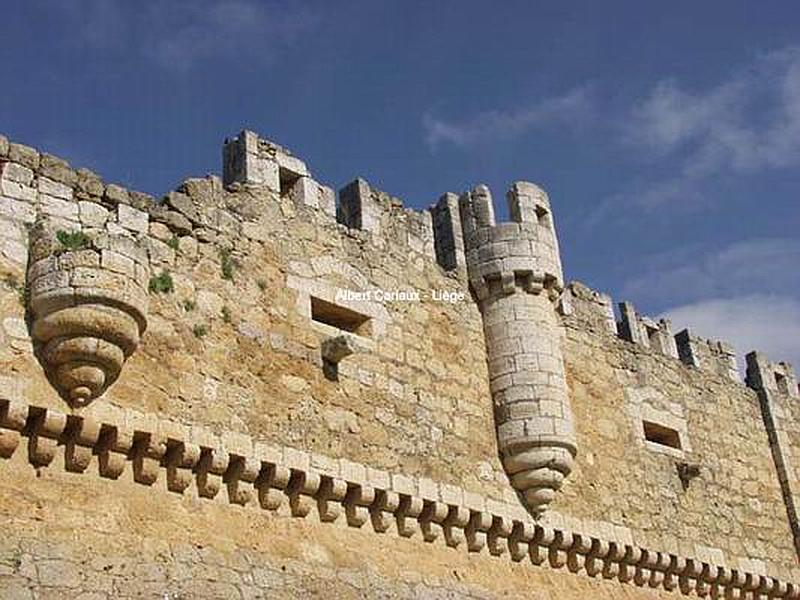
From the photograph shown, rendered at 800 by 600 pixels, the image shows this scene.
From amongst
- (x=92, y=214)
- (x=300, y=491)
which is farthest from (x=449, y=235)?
(x=92, y=214)

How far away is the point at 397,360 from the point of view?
1063 cm

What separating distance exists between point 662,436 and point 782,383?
324cm

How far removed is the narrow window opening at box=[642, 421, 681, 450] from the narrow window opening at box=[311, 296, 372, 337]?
13.8 feet

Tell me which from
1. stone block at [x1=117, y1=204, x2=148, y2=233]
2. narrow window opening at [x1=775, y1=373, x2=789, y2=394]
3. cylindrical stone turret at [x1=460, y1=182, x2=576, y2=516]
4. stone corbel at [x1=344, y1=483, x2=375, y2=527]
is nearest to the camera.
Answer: stone block at [x1=117, y1=204, x2=148, y2=233]

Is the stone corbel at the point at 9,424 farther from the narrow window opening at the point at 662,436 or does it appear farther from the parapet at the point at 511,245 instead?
the narrow window opening at the point at 662,436

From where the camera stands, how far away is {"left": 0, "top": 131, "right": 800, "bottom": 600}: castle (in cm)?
796

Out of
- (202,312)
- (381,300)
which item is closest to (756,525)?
(381,300)

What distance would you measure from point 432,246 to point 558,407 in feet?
6.52

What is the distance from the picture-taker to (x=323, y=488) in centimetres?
930

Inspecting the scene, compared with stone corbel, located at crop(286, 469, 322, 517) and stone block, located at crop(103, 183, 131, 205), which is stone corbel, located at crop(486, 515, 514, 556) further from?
stone block, located at crop(103, 183, 131, 205)

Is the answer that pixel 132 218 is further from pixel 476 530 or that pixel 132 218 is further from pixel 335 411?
pixel 476 530

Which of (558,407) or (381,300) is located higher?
(381,300)

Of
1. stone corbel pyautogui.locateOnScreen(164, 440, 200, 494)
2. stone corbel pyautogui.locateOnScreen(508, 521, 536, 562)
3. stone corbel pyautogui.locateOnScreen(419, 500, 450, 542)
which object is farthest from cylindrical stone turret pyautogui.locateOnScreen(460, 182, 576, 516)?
stone corbel pyautogui.locateOnScreen(164, 440, 200, 494)

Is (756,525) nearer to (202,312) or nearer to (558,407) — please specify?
(558,407)
